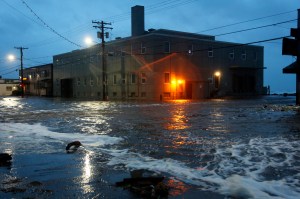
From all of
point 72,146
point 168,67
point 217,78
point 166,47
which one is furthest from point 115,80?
point 72,146

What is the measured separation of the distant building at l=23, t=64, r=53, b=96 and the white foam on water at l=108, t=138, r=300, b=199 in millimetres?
78235

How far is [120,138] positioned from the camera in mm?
11891

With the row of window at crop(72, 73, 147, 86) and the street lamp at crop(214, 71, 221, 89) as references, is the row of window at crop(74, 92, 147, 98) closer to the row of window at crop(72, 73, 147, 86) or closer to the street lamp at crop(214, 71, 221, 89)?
the row of window at crop(72, 73, 147, 86)

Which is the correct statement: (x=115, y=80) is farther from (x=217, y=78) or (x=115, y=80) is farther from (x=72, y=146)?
(x=72, y=146)

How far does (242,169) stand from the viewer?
7.31 metres

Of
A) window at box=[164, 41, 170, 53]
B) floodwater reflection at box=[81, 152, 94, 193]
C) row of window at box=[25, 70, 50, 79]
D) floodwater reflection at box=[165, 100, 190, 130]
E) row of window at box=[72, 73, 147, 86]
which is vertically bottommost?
floodwater reflection at box=[81, 152, 94, 193]

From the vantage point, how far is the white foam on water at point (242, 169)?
596cm

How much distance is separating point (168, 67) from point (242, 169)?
43564 mm

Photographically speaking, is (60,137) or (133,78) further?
(133,78)

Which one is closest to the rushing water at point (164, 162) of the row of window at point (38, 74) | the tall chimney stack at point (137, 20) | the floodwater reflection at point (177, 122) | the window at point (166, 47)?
the floodwater reflection at point (177, 122)

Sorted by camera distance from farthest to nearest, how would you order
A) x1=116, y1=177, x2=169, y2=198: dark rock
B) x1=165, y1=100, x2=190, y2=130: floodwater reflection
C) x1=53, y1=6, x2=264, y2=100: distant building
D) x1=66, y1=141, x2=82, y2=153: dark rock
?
1. x1=53, y1=6, x2=264, y2=100: distant building
2. x1=165, y1=100, x2=190, y2=130: floodwater reflection
3. x1=66, y1=141, x2=82, y2=153: dark rock
4. x1=116, y1=177, x2=169, y2=198: dark rock

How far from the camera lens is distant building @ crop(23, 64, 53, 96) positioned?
8488 cm

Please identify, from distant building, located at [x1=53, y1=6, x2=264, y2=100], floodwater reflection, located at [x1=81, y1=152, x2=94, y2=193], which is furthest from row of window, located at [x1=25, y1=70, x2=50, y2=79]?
floodwater reflection, located at [x1=81, y1=152, x2=94, y2=193]

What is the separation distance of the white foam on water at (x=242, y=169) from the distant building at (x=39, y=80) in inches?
3080
